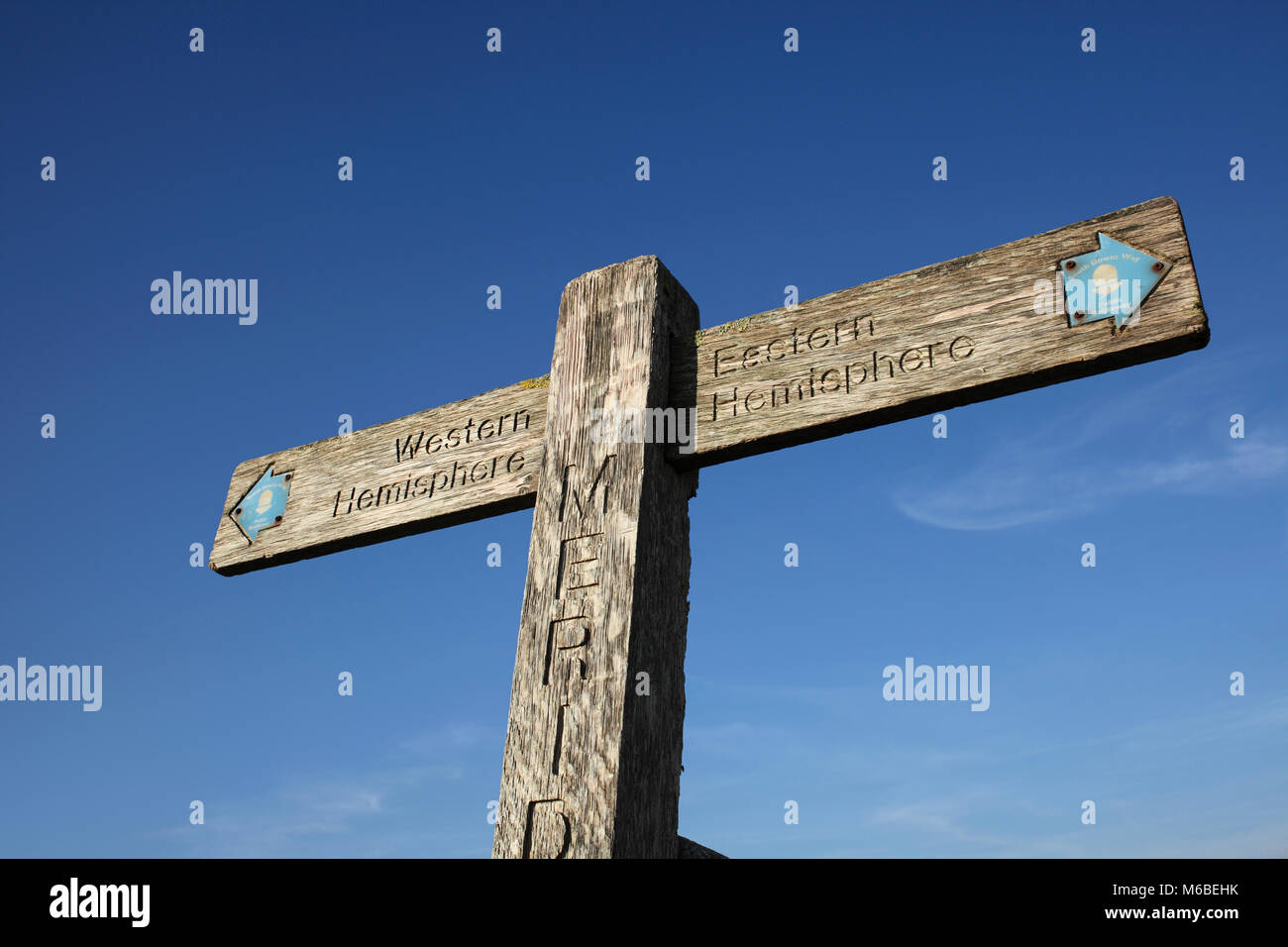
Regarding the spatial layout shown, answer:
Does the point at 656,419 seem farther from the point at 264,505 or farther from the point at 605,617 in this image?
the point at 264,505

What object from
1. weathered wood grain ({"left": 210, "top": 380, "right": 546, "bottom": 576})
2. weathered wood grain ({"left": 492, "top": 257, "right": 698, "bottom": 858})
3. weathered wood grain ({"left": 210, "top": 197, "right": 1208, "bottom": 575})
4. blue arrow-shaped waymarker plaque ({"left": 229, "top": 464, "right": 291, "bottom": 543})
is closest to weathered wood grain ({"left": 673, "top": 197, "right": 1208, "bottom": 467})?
weathered wood grain ({"left": 210, "top": 197, "right": 1208, "bottom": 575})

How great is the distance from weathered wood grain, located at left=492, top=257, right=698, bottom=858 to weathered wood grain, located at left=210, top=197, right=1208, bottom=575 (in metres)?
0.13

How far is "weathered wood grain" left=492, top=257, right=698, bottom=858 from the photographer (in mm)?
2078

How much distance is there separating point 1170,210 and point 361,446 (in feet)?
7.77

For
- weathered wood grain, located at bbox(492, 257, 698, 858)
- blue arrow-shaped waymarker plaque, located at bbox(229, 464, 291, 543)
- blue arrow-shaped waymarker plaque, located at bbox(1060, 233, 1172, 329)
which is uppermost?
blue arrow-shaped waymarker plaque, located at bbox(1060, 233, 1172, 329)

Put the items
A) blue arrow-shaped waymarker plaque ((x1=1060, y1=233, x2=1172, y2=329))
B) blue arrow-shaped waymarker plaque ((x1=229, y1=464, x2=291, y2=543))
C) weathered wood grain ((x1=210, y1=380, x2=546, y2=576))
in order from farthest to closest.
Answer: blue arrow-shaped waymarker plaque ((x1=229, y1=464, x2=291, y2=543)), weathered wood grain ((x1=210, y1=380, x2=546, y2=576)), blue arrow-shaped waymarker plaque ((x1=1060, y1=233, x2=1172, y2=329))

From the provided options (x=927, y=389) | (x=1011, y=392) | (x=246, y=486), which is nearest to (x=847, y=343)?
(x=927, y=389)

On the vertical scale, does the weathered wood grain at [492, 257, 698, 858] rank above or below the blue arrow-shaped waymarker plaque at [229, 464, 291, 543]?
below

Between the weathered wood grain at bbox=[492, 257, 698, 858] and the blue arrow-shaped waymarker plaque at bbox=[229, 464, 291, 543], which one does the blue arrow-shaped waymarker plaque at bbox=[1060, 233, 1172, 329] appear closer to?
the weathered wood grain at bbox=[492, 257, 698, 858]

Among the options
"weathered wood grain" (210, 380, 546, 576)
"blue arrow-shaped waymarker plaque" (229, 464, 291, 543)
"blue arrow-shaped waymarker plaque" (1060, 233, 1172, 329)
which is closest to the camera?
"blue arrow-shaped waymarker plaque" (1060, 233, 1172, 329)

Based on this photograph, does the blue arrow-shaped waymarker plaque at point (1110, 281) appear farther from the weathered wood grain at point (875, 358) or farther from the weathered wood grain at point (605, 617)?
the weathered wood grain at point (605, 617)
